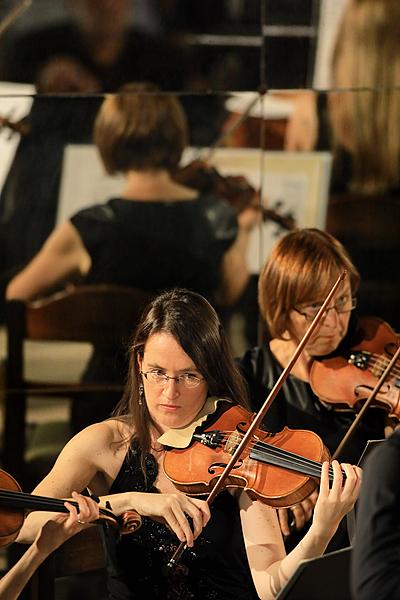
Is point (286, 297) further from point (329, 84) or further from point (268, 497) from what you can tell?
point (329, 84)

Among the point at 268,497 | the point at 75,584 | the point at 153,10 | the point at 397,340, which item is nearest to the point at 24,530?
the point at 268,497

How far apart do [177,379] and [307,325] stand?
26.3 inches

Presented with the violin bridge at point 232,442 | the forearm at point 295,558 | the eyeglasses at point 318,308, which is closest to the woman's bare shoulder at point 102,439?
the violin bridge at point 232,442

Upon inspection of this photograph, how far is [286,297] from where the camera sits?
322 cm

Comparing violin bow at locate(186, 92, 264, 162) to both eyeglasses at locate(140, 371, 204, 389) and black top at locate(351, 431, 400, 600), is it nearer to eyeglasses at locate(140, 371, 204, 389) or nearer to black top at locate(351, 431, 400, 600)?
eyeglasses at locate(140, 371, 204, 389)

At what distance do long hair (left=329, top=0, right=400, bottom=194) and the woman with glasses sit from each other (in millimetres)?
1236

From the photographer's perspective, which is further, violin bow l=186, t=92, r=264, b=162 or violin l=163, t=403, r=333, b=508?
violin bow l=186, t=92, r=264, b=162

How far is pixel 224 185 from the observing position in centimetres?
439

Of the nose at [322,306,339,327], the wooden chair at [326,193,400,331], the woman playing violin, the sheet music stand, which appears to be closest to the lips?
the woman playing violin

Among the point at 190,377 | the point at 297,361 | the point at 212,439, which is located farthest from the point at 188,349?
the point at 297,361

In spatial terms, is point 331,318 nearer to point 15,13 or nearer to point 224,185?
point 224,185

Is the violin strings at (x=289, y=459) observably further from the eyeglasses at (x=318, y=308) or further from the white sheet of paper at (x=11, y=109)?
the white sheet of paper at (x=11, y=109)

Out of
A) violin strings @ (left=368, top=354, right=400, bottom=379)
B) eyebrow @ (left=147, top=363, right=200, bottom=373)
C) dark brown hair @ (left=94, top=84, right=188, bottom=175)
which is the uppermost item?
dark brown hair @ (left=94, top=84, right=188, bottom=175)

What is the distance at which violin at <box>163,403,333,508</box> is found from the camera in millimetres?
2514
